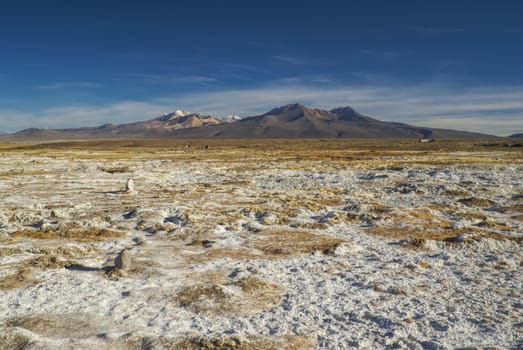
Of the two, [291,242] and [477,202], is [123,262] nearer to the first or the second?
[291,242]

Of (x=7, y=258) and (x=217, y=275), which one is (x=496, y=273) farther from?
(x=7, y=258)

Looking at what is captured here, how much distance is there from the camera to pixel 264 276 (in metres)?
11.0

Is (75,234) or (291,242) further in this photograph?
(75,234)

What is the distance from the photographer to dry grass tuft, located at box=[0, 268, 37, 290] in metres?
10.1

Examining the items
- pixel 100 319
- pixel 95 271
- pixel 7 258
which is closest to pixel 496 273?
pixel 100 319

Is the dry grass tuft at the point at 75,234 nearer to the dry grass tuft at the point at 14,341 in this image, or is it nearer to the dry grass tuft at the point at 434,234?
the dry grass tuft at the point at 14,341

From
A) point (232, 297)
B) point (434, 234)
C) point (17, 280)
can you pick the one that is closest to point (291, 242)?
point (232, 297)

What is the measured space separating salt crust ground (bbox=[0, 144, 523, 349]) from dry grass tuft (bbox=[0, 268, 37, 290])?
58 millimetres

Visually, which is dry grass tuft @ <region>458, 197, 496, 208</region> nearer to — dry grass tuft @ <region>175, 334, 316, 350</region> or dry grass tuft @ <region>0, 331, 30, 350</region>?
dry grass tuft @ <region>175, 334, 316, 350</region>

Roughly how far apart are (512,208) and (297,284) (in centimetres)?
1627

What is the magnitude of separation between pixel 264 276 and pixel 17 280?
687 centimetres

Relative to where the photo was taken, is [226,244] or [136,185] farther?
[136,185]

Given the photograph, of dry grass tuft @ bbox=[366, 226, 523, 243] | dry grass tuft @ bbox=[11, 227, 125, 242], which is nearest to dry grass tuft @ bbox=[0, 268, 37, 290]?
dry grass tuft @ bbox=[11, 227, 125, 242]

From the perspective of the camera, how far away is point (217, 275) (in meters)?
11.1
